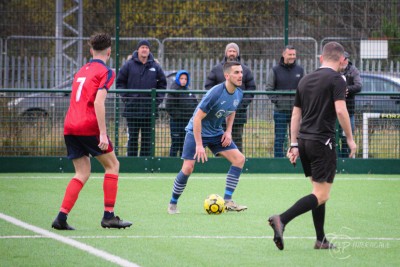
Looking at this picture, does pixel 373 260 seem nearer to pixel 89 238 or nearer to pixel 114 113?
pixel 89 238

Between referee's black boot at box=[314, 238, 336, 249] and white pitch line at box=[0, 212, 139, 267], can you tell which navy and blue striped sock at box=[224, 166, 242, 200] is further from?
referee's black boot at box=[314, 238, 336, 249]

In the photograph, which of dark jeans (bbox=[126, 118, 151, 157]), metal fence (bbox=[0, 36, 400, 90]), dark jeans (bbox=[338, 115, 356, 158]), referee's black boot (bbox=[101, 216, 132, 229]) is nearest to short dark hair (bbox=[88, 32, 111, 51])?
referee's black boot (bbox=[101, 216, 132, 229])

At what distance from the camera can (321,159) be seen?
26.8 ft

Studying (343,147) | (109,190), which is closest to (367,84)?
(343,147)

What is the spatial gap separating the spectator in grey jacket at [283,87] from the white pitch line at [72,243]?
6.78 meters

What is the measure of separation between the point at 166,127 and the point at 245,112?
4.53ft

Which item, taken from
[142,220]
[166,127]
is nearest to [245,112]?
[166,127]

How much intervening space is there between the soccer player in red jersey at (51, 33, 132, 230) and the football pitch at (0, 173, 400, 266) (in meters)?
0.25

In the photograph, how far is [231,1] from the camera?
17.8m

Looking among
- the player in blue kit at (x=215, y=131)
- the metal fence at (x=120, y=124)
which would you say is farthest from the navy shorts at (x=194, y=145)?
the metal fence at (x=120, y=124)

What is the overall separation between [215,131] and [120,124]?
5.32 m

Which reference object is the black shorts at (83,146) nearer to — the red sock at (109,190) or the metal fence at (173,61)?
the red sock at (109,190)

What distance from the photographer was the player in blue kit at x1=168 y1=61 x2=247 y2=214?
10.5m

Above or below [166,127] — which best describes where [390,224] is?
below
